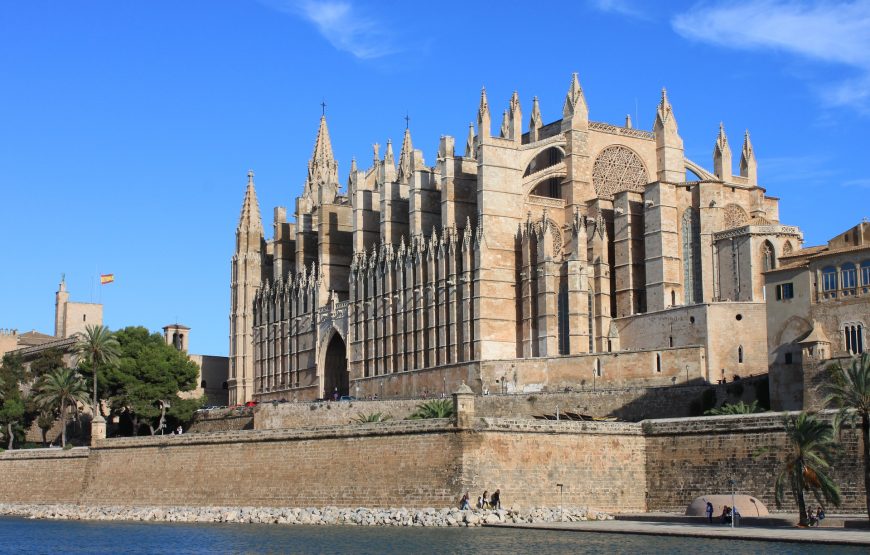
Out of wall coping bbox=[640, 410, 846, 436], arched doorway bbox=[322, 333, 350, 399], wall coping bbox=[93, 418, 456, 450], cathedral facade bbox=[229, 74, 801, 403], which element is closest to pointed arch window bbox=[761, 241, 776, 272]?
cathedral facade bbox=[229, 74, 801, 403]

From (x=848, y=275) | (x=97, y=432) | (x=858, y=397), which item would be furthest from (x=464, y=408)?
(x=97, y=432)

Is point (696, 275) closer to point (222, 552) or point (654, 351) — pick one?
point (654, 351)

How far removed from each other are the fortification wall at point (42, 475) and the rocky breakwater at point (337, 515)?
4.02m

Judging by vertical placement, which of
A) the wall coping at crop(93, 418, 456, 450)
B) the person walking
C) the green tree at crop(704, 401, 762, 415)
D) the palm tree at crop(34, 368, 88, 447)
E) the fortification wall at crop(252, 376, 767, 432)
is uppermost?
the palm tree at crop(34, 368, 88, 447)

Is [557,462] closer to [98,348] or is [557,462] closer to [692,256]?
[692,256]

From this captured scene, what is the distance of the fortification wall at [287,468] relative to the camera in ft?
129

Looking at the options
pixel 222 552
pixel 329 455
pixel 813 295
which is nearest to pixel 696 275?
pixel 813 295

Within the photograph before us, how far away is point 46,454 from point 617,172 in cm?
2817

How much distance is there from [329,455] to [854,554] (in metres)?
19.0

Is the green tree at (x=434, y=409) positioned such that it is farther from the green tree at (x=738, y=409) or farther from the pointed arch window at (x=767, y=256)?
the pointed arch window at (x=767, y=256)

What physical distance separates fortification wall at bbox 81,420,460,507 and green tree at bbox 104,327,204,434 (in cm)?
1124

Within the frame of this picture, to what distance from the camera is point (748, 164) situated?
60.5 meters

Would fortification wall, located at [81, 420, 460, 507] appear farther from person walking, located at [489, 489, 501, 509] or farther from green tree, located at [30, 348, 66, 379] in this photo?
green tree, located at [30, 348, 66, 379]

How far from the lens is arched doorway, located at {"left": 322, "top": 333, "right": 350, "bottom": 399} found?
69938 millimetres
